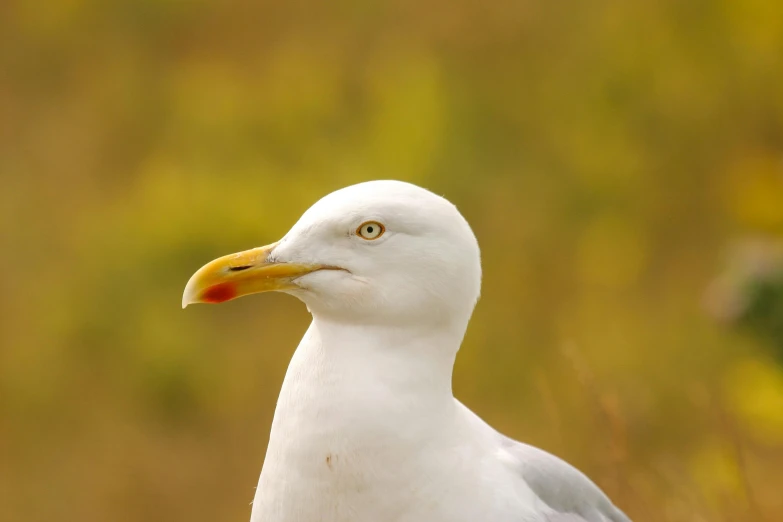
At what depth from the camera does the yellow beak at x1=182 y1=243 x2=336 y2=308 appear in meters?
1.14

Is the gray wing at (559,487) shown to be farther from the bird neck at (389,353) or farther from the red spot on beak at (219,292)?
the red spot on beak at (219,292)

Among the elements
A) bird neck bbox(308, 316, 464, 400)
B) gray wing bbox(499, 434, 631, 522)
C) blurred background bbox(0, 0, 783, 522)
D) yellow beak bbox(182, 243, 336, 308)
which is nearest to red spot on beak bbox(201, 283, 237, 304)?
yellow beak bbox(182, 243, 336, 308)

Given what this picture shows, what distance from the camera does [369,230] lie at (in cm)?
116

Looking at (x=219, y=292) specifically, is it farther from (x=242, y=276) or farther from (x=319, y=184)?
(x=319, y=184)

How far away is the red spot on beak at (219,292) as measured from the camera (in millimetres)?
1156

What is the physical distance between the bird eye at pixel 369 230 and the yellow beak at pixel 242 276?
5cm

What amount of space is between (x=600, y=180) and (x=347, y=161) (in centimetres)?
116

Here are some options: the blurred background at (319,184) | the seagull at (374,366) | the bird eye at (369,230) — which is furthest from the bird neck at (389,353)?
the blurred background at (319,184)

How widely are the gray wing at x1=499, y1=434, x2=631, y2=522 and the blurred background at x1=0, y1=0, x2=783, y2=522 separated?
2.70m

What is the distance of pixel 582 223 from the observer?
457cm

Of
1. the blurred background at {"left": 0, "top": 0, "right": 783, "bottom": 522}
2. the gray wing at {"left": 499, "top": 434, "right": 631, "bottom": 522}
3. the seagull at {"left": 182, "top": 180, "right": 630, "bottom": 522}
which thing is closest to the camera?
the seagull at {"left": 182, "top": 180, "right": 630, "bottom": 522}

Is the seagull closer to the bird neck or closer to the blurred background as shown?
the bird neck

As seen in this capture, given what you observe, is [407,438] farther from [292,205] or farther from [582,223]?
[582,223]

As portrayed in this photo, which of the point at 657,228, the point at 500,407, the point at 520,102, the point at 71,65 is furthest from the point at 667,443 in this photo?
the point at 71,65
